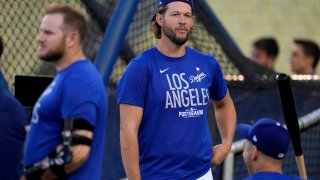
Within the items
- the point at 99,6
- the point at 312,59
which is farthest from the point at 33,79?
the point at 312,59

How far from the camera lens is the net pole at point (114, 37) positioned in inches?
271

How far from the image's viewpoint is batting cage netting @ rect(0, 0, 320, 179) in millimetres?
7562

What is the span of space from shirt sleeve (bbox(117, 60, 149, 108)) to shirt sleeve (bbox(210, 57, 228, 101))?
538 mm

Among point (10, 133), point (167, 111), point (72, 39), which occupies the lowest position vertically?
point (167, 111)

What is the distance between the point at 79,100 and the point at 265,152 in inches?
54.6

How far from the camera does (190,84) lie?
581 centimetres

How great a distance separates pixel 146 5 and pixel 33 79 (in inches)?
60.6

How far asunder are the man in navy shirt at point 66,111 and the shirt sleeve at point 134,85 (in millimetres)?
623

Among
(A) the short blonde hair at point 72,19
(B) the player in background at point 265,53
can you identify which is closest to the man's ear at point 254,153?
(A) the short blonde hair at point 72,19

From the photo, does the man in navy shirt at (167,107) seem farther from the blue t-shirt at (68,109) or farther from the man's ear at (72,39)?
the man's ear at (72,39)

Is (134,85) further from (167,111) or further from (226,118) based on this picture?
(226,118)

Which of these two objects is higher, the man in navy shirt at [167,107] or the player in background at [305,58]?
the man in navy shirt at [167,107]

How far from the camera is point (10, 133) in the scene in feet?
16.8

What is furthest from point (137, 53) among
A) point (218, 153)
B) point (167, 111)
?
point (167, 111)
